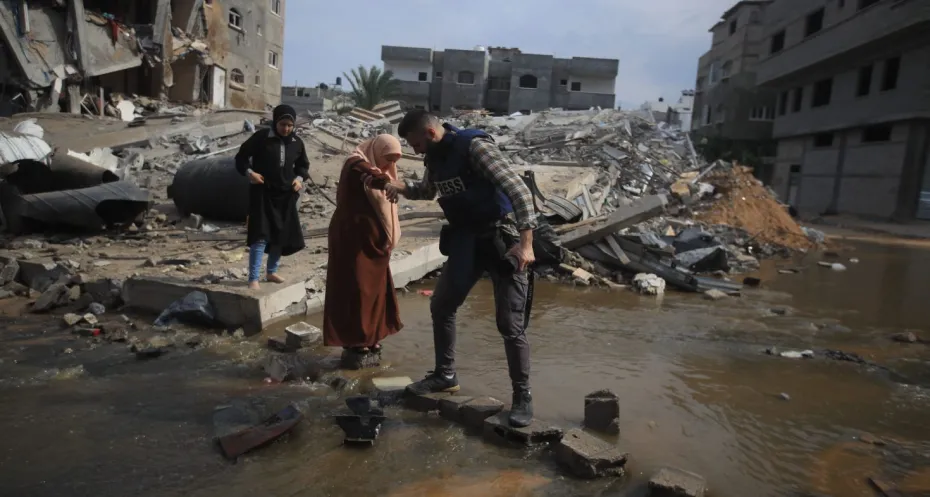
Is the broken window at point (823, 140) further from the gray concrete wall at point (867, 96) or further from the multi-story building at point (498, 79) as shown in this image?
the multi-story building at point (498, 79)

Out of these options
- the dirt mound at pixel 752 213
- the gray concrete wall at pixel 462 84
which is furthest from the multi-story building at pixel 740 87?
the dirt mound at pixel 752 213

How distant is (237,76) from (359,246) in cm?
2693

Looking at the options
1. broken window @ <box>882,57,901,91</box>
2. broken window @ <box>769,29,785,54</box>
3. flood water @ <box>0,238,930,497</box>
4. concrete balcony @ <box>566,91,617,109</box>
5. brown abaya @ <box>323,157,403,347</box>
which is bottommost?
flood water @ <box>0,238,930,497</box>

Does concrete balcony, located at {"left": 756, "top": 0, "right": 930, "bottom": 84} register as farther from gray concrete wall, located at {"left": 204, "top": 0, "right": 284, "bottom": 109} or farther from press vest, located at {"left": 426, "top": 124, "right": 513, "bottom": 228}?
gray concrete wall, located at {"left": 204, "top": 0, "right": 284, "bottom": 109}

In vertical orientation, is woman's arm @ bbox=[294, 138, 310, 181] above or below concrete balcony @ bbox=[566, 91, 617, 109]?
below

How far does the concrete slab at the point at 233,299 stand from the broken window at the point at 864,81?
24545 mm

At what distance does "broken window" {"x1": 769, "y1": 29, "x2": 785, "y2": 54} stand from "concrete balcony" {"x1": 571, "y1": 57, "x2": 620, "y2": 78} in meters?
18.3

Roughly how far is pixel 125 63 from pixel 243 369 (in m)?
19.4

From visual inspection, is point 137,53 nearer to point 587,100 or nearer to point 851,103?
point 851,103

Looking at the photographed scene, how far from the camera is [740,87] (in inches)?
1328

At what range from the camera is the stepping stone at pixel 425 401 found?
3.21 metres

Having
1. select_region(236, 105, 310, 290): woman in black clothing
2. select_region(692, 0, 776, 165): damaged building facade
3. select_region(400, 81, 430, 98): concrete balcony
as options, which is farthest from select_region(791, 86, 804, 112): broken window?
select_region(236, 105, 310, 290): woman in black clothing

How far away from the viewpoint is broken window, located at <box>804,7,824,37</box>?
24641 mm

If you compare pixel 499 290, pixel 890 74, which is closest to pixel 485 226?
pixel 499 290
